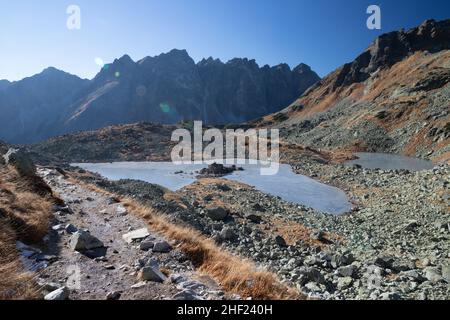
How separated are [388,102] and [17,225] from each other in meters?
100

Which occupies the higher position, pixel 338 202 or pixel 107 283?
pixel 107 283

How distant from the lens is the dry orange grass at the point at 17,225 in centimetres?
580

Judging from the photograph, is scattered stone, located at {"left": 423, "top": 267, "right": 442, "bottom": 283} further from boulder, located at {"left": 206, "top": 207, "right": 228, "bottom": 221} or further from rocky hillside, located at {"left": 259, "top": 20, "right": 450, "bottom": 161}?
rocky hillside, located at {"left": 259, "top": 20, "right": 450, "bottom": 161}

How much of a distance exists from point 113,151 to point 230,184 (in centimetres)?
5002

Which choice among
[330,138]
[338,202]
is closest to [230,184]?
[338,202]

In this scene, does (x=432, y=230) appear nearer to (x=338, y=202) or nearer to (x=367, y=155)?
(x=338, y=202)

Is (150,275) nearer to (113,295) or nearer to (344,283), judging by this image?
(113,295)

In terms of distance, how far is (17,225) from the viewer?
29.0 feet

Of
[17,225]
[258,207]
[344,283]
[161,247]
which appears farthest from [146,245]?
[258,207]

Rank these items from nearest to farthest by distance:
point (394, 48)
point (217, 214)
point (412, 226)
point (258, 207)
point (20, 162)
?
point (20, 162) → point (412, 226) → point (217, 214) → point (258, 207) → point (394, 48)

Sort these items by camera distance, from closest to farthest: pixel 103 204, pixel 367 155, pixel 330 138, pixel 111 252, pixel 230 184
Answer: pixel 111 252 → pixel 103 204 → pixel 230 184 → pixel 367 155 → pixel 330 138

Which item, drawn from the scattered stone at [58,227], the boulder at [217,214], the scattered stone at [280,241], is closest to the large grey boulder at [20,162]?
the scattered stone at [58,227]

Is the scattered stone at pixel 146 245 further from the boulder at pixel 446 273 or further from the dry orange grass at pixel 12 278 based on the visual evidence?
the boulder at pixel 446 273

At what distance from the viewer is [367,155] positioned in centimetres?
7012
